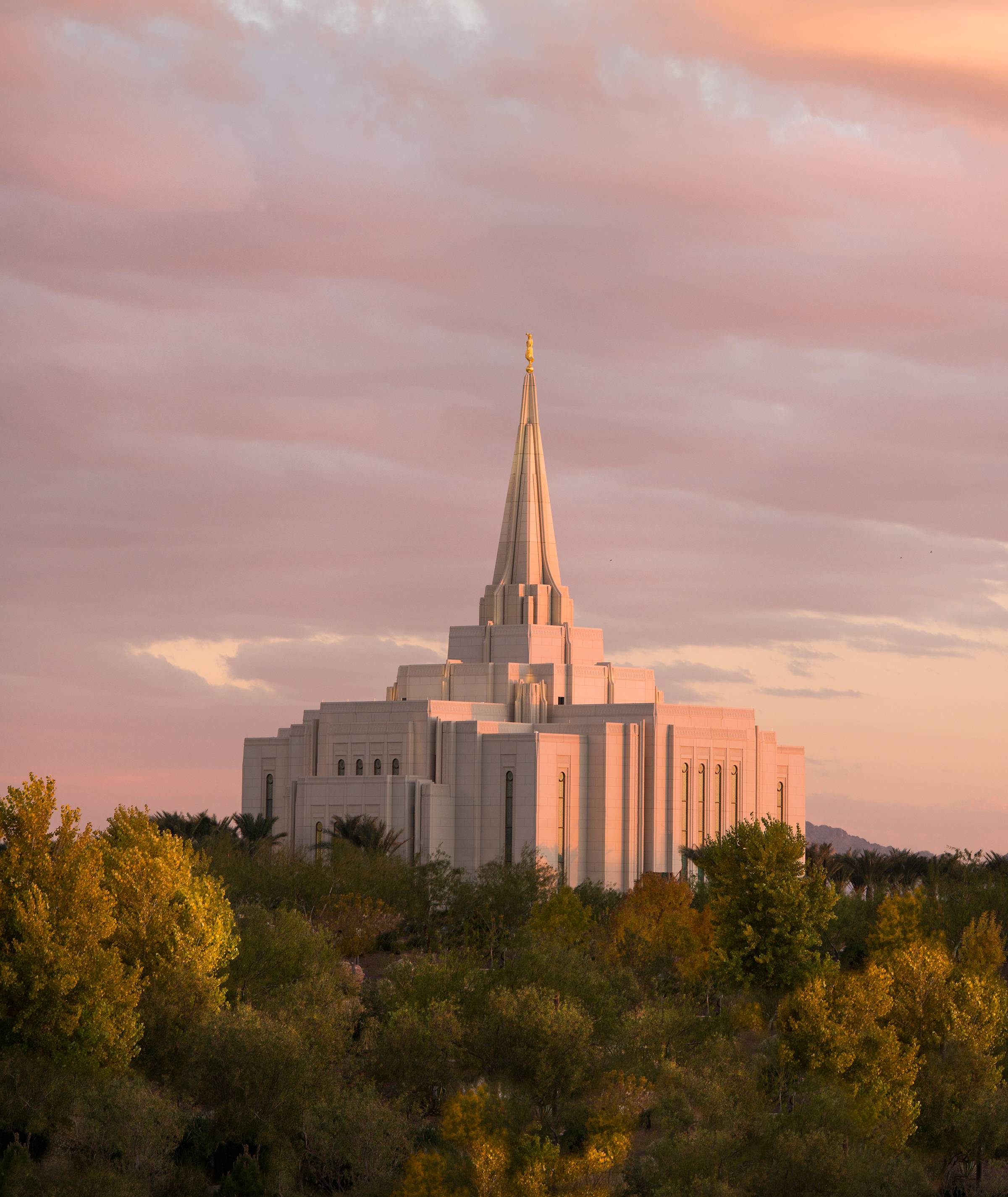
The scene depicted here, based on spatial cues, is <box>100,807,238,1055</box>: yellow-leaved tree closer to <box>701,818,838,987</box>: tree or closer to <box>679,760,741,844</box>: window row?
<box>701,818,838,987</box>: tree

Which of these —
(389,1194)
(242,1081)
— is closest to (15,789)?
(242,1081)

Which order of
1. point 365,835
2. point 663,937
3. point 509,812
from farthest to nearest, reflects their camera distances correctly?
point 509,812, point 365,835, point 663,937

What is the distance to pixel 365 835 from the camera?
9681 cm

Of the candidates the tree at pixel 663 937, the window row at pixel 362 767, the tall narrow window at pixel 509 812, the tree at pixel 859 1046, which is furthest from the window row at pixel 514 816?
the tree at pixel 859 1046

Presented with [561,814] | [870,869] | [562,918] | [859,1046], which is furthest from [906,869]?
[859,1046]

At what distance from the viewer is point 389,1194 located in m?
46.8

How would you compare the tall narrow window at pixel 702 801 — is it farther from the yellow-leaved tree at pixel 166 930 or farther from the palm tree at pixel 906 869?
Result: the yellow-leaved tree at pixel 166 930

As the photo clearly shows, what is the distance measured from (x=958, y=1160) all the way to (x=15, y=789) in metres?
30.1

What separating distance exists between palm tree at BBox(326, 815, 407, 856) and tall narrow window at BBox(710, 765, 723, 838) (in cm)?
2068

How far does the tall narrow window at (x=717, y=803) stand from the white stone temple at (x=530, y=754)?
8cm

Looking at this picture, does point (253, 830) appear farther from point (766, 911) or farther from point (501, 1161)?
point (501, 1161)

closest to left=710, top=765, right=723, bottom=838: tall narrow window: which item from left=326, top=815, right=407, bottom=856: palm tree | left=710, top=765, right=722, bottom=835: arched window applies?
left=710, top=765, right=722, bottom=835: arched window

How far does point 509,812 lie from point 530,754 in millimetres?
3420

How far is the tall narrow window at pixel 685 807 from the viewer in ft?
359
